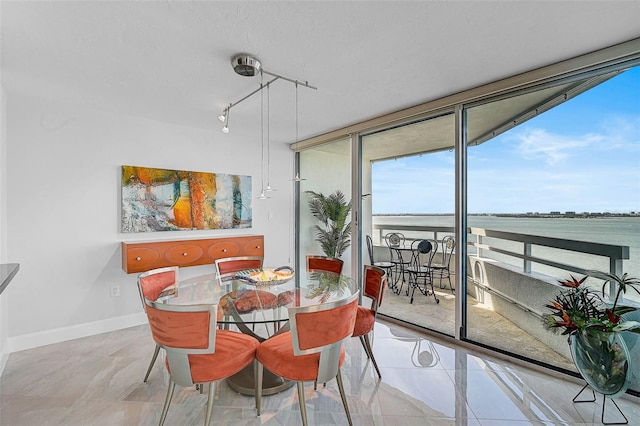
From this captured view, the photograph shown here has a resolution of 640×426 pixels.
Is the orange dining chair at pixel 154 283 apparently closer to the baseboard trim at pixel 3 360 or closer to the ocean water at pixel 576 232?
the baseboard trim at pixel 3 360

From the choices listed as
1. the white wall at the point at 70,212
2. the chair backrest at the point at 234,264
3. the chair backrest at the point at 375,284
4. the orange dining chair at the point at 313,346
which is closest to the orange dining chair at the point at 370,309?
the chair backrest at the point at 375,284

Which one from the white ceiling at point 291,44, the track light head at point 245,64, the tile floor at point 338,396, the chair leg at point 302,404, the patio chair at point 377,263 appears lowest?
the tile floor at point 338,396

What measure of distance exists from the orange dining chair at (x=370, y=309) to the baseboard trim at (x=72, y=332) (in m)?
2.84

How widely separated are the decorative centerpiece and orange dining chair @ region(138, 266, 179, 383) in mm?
2969

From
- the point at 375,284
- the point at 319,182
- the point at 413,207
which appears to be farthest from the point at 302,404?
the point at 319,182

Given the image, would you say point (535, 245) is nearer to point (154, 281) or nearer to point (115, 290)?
point (154, 281)

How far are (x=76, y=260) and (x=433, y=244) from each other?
4357mm

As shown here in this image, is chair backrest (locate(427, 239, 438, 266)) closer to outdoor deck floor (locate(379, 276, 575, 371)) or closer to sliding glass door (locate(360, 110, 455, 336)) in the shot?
sliding glass door (locate(360, 110, 455, 336))

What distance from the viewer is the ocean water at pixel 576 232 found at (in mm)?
2150

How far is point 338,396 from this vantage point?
220cm

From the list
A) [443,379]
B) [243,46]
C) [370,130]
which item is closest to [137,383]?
[443,379]

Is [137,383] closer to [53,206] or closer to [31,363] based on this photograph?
[31,363]

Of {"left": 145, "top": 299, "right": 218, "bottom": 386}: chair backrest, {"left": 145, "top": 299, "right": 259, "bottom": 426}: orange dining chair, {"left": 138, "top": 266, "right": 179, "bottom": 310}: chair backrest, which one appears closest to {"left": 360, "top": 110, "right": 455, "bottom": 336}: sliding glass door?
{"left": 138, "top": 266, "right": 179, "bottom": 310}: chair backrest

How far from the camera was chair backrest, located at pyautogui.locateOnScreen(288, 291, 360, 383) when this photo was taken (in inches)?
64.5
